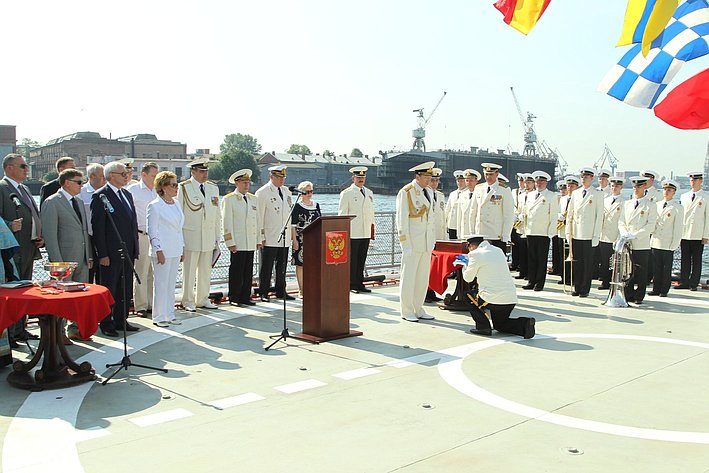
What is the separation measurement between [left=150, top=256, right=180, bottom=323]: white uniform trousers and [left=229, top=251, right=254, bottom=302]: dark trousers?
1449mm

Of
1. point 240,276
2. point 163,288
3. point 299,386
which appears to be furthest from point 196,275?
point 299,386

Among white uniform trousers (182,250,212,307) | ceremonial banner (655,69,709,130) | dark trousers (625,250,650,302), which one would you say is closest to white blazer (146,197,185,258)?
white uniform trousers (182,250,212,307)

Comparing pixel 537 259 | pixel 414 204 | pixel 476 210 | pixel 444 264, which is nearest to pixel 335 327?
pixel 414 204

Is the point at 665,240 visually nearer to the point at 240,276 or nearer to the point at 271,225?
the point at 271,225

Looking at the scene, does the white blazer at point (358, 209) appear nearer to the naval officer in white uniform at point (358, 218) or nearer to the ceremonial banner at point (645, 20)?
the naval officer in white uniform at point (358, 218)

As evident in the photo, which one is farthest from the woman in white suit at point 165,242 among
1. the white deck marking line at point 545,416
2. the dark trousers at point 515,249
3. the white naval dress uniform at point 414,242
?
the dark trousers at point 515,249

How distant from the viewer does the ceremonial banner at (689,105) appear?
4078 mm

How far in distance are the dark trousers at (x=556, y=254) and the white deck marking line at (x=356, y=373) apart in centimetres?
777

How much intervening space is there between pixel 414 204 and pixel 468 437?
15.0 ft

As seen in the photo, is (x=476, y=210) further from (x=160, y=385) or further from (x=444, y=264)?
(x=160, y=385)

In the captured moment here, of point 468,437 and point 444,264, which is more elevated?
point 444,264

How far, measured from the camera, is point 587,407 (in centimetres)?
535

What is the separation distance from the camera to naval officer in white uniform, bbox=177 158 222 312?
8.97 meters

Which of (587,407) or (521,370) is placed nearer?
(587,407)
